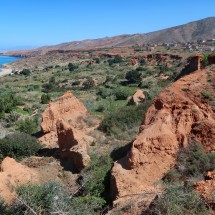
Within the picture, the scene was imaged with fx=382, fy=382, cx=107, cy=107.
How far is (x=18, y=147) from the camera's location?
1855 cm

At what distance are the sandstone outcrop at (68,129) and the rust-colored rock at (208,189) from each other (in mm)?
7361

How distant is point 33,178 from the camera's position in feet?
47.6

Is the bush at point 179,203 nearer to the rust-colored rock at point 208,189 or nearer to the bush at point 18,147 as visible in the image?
the rust-colored rock at point 208,189

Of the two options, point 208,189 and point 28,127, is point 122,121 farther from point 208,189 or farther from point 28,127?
point 208,189

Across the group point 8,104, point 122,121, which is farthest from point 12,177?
point 8,104

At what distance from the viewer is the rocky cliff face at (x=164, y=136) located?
12.3m

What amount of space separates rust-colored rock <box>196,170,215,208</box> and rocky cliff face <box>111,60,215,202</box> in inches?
115

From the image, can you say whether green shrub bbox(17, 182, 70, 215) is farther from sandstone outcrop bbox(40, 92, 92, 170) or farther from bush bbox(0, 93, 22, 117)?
bush bbox(0, 93, 22, 117)

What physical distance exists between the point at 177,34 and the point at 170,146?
16592 cm

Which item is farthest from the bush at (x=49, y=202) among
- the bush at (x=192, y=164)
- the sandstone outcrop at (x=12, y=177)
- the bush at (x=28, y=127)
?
the bush at (x=28, y=127)

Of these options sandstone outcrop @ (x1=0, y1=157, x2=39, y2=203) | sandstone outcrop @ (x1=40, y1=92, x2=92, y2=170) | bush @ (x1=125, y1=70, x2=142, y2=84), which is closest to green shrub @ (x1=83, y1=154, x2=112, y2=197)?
sandstone outcrop @ (x1=40, y1=92, x2=92, y2=170)

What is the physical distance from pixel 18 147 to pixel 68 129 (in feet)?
9.07

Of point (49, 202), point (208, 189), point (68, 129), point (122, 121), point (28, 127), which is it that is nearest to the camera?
point (208, 189)

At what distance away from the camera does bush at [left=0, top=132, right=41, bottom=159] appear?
18516mm
